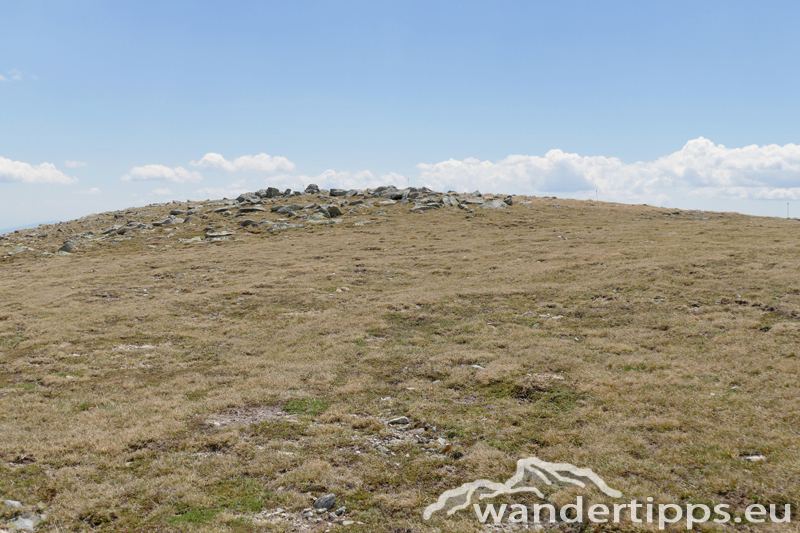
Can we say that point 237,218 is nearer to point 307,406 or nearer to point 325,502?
point 307,406

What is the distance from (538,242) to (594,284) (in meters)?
21.3

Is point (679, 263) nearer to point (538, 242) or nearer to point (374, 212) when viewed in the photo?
point (538, 242)

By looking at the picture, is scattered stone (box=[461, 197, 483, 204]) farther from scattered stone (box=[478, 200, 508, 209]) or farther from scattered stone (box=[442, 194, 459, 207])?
scattered stone (box=[442, 194, 459, 207])

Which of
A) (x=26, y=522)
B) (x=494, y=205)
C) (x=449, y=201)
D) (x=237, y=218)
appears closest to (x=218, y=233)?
(x=237, y=218)

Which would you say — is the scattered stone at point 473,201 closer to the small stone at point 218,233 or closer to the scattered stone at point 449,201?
the scattered stone at point 449,201

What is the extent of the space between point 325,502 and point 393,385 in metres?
7.25

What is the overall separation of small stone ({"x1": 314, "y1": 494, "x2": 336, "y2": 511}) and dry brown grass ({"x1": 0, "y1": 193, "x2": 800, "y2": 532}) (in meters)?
0.22

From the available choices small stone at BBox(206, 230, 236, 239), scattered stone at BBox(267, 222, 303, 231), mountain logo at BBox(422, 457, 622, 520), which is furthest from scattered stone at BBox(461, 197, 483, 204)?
mountain logo at BBox(422, 457, 622, 520)

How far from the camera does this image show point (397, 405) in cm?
1495

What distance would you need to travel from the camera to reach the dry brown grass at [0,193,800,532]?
998cm

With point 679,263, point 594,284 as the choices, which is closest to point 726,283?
point 679,263

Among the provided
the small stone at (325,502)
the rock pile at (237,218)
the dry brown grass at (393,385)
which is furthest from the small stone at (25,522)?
the rock pile at (237,218)

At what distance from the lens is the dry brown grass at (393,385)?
9.98 meters

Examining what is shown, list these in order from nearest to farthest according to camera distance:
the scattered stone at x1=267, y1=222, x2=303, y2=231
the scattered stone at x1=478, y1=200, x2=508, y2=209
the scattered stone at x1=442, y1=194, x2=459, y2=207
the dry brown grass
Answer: the dry brown grass
the scattered stone at x1=267, y1=222, x2=303, y2=231
the scattered stone at x1=478, y1=200, x2=508, y2=209
the scattered stone at x1=442, y1=194, x2=459, y2=207
